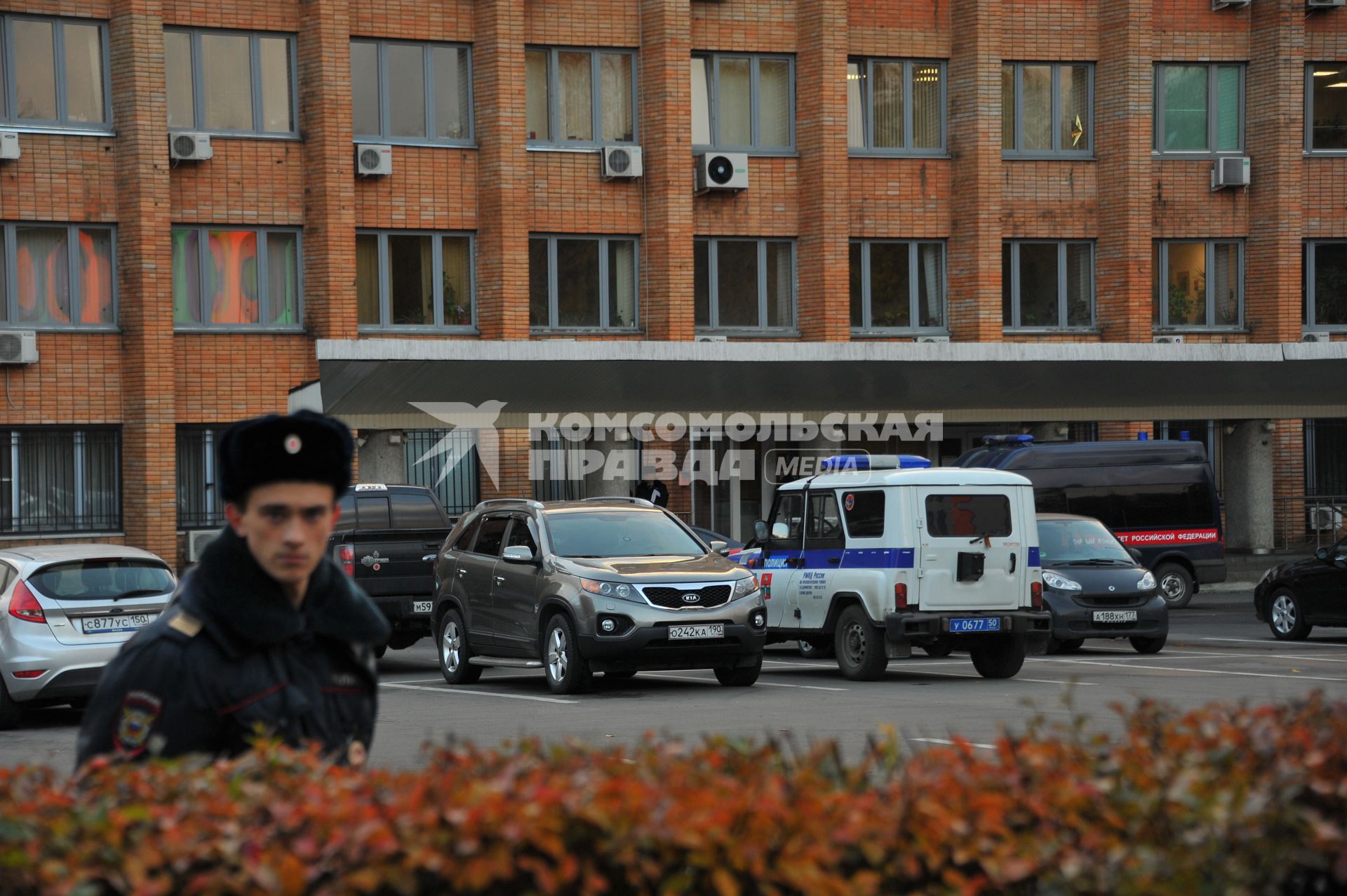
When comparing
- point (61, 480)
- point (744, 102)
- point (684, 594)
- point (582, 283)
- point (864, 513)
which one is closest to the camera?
point (684, 594)

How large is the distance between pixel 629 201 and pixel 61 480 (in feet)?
36.7

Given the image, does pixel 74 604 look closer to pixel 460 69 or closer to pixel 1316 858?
pixel 1316 858

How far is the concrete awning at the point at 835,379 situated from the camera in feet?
95.7

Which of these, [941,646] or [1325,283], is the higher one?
[1325,283]

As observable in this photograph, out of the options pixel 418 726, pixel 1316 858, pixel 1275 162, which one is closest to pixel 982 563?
pixel 418 726

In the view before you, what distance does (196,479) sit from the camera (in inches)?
1234

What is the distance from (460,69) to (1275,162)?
52.4 feet

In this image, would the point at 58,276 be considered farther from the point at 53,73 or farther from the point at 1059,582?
the point at 1059,582

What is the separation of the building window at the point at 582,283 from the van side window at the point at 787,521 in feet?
47.1

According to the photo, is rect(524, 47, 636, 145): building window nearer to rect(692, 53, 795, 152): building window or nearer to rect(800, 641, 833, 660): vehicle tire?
rect(692, 53, 795, 152): building window

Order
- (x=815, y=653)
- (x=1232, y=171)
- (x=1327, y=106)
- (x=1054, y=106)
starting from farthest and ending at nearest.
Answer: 1. (x=1327, y=106)
2. (x=1054, y=106)
3. (x=1232, y=171)
4. (x=815, y=653)

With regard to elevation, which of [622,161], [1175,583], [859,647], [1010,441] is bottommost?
[1175,583]

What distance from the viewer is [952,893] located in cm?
329

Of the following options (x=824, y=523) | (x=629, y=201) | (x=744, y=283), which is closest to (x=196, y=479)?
(x=629, y=201)
